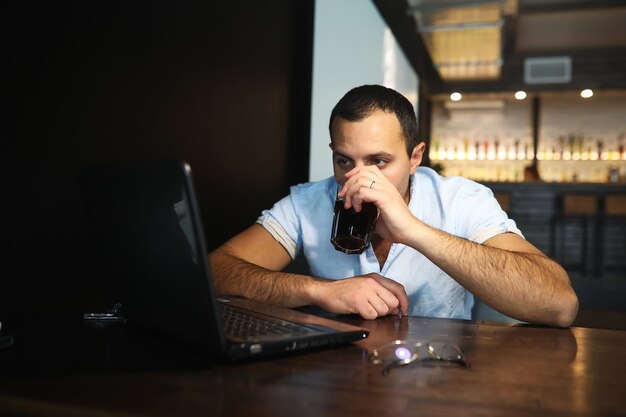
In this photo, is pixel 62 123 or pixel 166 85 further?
pixel 166 85

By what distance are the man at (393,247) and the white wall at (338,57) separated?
4.08ft

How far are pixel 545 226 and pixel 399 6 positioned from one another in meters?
2.90

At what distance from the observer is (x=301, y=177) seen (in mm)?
2898

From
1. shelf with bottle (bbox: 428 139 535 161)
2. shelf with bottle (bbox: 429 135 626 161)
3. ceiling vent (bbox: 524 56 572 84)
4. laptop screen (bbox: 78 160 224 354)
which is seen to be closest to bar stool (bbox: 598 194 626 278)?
shelf with bottle (bbox: 429 135 626 161)

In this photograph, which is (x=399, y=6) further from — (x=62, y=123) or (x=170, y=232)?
(x=170, y=232)

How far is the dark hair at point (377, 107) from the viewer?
59.4 inches

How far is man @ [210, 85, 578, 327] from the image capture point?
1230 millimetres

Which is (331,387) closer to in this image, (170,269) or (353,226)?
(170,269)

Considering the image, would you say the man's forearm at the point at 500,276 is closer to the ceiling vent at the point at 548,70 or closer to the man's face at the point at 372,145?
the man's face at the point at 372,145

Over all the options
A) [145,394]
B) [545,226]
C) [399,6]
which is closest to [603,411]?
[145,394]

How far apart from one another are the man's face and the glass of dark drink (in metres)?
0.21

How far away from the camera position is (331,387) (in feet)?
2.22

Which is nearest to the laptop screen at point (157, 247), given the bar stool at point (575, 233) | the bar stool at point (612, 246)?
the bar stool at point (575, 233)

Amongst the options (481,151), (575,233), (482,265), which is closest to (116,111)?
(482,265)
